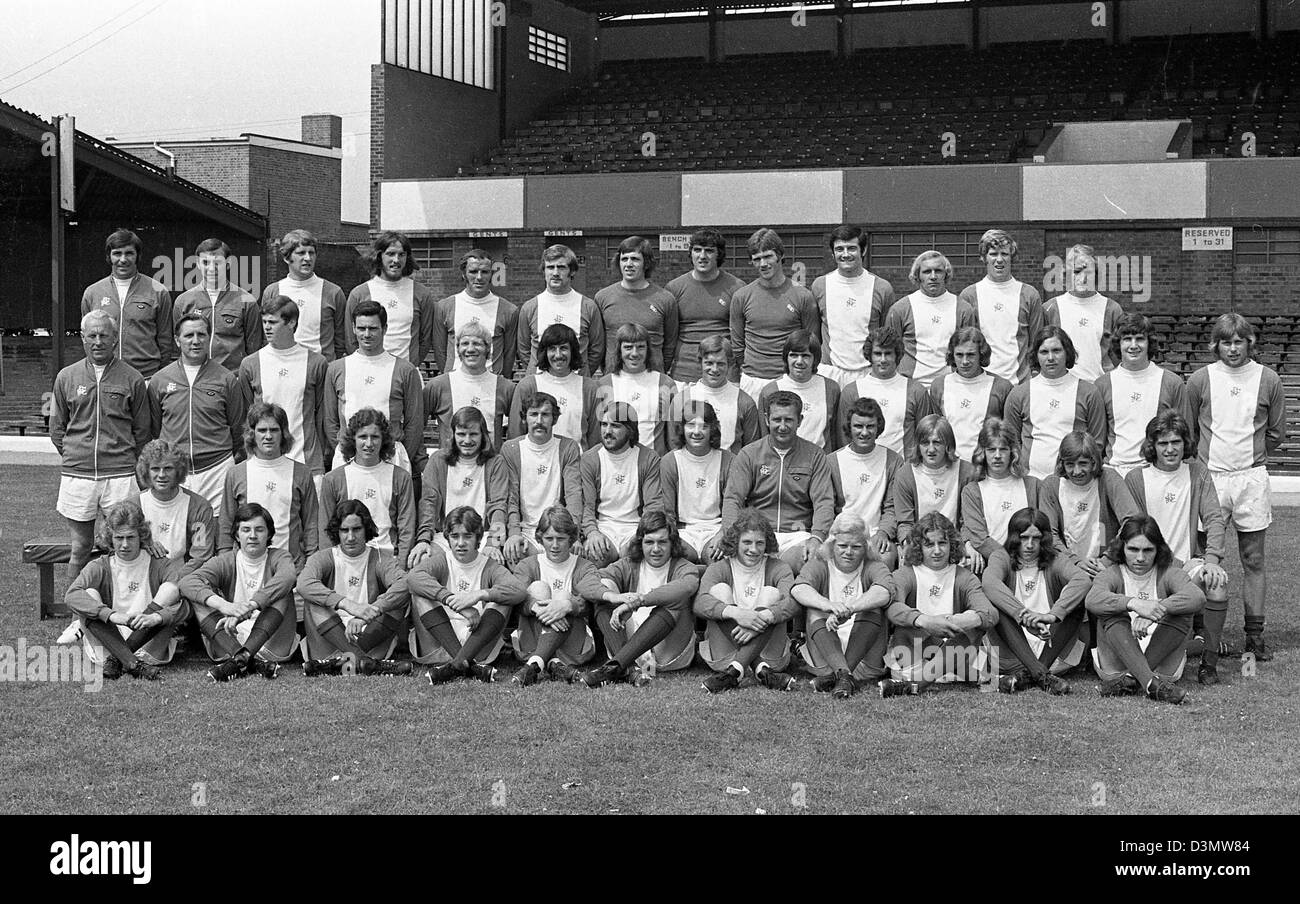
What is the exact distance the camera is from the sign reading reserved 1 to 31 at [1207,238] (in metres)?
24.1

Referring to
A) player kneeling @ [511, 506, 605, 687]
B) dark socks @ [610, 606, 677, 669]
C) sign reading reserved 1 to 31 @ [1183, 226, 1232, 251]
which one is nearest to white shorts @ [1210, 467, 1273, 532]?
dark socks @ [610, 606, 677, 669]

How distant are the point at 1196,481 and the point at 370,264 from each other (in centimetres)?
520

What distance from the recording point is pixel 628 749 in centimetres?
622

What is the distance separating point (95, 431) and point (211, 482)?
74 centimetres

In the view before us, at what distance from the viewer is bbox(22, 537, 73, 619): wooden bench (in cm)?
882

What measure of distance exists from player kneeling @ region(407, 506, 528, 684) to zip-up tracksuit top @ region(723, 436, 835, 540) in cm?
135

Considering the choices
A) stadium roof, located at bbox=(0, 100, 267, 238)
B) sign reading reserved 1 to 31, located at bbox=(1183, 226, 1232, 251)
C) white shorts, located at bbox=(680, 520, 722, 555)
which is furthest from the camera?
stadium roof, located at bbox=(0, 100, 267, 238)

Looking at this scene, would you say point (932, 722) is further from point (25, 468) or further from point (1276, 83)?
point (1276, 83)

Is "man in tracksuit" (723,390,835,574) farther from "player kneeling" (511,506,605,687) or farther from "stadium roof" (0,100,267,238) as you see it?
"stadium roof" (0,100,267,238)

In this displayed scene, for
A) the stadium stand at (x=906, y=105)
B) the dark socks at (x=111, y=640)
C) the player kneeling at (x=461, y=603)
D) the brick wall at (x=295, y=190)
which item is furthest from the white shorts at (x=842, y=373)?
the brick wall at (x=295, y=190)

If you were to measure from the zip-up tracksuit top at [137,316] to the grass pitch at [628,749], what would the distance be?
2463 millimetres

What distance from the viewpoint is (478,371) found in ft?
28.8

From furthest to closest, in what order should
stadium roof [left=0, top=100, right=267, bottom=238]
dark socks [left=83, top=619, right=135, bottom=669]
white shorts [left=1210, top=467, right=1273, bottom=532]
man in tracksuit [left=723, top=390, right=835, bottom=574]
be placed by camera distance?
stadium roof [left=0, top=100, right=267, bottom=238]
white shorts [left=1210, top=467, right=1273, bottom=532]
man in tracksuit [left=723, top=390, right=835, bottom=574]
dark socks [left=83, top=619, right=135, bottom=669]

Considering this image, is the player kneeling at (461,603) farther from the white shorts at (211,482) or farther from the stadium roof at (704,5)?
the stadium roof at (704,5)
